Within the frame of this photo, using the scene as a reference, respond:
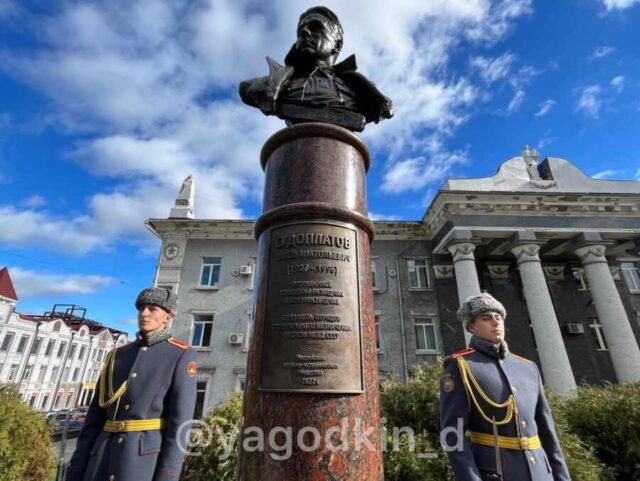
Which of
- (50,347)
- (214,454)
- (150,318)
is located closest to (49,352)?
(50,347)

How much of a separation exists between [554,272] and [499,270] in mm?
3203

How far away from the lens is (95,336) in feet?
153

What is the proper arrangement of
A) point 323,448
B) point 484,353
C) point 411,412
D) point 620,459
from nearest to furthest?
point 323,448
point 484,353
point 620,459
point 411,412

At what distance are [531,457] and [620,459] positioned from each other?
213 inches

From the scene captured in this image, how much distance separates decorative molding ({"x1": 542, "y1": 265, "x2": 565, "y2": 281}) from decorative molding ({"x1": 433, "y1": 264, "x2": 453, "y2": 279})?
5.38m

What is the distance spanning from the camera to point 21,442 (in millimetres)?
5301

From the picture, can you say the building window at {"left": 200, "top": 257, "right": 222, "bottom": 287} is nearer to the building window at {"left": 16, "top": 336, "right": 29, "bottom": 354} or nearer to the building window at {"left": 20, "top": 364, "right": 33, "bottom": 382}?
the building window at {"left": 16, "top": 336, "right": 29, "bottom": 354}

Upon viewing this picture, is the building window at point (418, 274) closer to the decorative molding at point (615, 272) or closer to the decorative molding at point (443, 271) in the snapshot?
the decorative molding at point (443, 271)

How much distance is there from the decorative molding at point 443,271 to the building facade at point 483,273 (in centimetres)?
5

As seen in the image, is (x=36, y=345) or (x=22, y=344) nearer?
(x=22, y=344)

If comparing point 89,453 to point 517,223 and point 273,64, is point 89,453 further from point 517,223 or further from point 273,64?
point 517,223

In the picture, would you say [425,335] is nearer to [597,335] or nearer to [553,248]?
[553,248]

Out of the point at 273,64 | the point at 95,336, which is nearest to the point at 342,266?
the point at 273,64

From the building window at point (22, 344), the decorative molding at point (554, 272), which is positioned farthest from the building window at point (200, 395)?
the building window at point (22, 344)
